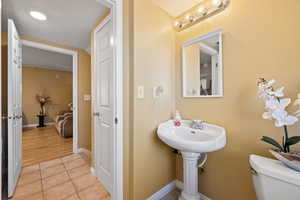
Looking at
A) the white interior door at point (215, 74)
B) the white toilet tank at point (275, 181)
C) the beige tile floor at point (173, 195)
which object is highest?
the white interior door at point (215, 74)

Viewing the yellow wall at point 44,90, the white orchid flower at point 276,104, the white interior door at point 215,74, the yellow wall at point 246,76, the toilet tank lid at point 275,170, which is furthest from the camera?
the yellow wall at point 44,90

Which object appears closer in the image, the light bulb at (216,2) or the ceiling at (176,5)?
the light bulb at (216,2)

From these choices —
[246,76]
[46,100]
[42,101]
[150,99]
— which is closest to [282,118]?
[246,76]

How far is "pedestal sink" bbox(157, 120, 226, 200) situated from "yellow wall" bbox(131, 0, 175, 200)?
19 centimetres

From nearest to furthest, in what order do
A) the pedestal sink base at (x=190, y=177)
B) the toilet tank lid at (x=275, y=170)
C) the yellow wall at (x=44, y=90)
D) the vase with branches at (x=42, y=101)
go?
1. the toilet tank lid at (x=275, y=170)
2. the pedestal sink base at (x=190, y=177)
3. the yellow wall at (x=44, y=90)
4. the vase with branches at (x=42, y=101)

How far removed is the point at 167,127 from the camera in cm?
136

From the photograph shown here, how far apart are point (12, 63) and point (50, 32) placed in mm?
894

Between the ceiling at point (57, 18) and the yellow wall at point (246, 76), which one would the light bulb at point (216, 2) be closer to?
the yellow wall at point (246, 76)

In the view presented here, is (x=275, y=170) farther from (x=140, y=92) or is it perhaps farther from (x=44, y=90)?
(x=44, y=90)

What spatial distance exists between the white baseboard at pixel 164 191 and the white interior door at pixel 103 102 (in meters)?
Result: 0.53

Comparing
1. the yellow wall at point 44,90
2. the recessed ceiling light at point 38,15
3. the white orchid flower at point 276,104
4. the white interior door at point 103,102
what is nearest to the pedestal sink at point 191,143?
the white orchid flower at point 276,104

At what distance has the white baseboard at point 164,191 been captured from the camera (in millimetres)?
1331

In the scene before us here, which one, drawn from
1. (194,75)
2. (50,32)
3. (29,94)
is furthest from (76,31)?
(29,94)

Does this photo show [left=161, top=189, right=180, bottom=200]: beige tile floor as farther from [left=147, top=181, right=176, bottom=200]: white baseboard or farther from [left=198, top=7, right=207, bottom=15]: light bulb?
[left=198, top=7, right=207, bottom=15]: light bulb
